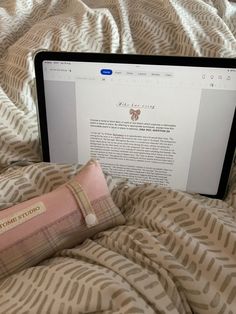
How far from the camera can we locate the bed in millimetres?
436

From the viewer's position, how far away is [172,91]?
0.65m

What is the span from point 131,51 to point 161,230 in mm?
522

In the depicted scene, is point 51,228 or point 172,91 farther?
point 172,91

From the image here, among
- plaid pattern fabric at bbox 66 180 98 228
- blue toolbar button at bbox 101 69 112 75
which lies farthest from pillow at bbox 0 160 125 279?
blue toolbar button at bbox 101 69 112 75

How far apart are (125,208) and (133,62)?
0.91 ft

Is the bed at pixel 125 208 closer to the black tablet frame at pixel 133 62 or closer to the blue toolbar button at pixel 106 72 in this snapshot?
the black tablet frame at pixel 133 62

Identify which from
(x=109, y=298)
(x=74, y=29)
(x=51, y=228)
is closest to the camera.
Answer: (x=109, y=298)

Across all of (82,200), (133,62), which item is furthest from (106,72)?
(82,200)

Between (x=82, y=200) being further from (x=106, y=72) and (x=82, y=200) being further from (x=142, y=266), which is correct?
(x=106, y=72)

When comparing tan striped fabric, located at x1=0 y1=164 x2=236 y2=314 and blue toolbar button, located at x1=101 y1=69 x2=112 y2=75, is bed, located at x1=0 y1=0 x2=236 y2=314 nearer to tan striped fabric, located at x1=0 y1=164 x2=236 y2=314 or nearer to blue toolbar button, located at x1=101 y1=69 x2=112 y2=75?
tan striped fabric, located at x1=0 y1=164 x2=236 y2=314

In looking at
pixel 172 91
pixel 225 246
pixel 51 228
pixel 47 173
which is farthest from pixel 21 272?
pixel 172 91

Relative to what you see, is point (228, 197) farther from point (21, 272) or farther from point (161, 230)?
point (21, 272)

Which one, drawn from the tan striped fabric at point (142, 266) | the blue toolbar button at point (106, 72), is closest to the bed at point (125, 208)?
the tan striped fabric at point (142, 266)

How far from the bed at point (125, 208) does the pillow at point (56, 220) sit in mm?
19
